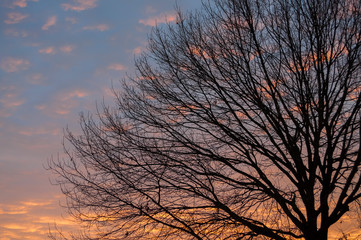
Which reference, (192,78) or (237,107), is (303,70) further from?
(192,78)

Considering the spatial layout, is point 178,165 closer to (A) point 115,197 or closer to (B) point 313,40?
(A) point 115,197

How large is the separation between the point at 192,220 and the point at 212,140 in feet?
5.76

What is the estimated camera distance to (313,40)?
9484 mm

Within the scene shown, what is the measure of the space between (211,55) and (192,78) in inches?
26.6

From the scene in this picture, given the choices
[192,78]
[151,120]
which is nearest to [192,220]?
[151,120]

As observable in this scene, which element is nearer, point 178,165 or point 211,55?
point 178,165

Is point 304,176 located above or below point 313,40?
below

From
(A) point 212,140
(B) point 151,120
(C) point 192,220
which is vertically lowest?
(C) point 192,220

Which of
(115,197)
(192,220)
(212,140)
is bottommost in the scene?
(192,220)

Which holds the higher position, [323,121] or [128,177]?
[323,121]

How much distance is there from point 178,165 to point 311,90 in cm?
331

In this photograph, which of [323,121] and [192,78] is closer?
[323,121]

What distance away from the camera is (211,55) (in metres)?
10.0

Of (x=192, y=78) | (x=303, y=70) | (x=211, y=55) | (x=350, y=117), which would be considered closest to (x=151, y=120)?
(x=192, y=78)
